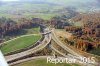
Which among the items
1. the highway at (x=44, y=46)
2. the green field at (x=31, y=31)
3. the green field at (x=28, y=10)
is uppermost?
the green field at (x=28, y=10)

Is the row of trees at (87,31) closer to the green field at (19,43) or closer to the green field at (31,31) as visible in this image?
the green field at (31,31)

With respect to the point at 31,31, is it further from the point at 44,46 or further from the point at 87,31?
the point at 87,31

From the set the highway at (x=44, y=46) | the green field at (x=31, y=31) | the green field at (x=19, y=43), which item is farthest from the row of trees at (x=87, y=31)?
the green field at (x=19, y=43)

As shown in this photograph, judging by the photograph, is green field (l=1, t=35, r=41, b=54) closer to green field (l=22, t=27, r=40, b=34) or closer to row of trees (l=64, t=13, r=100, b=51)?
green field (l=22, t=27, r=40, b=34)

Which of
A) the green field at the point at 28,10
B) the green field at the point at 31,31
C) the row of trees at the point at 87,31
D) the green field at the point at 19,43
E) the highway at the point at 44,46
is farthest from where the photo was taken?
the green field at the point at 28,10

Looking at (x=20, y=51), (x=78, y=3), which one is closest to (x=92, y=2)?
(x=78, y=3)

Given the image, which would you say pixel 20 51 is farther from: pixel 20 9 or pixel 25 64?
pixel 20 9

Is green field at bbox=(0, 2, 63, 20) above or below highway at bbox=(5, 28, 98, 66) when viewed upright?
above

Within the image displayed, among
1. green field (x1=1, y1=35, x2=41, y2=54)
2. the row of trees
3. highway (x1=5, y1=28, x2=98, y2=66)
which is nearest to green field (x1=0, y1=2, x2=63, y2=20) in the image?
the row of trees
